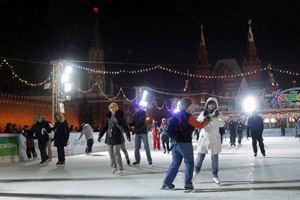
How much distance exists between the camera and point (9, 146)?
42.5 ft

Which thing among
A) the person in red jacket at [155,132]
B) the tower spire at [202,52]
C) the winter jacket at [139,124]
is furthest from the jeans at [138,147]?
the tower spire at [202,52]

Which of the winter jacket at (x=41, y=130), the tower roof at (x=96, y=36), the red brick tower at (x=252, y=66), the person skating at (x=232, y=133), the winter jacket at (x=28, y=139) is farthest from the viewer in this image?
the red brick tower at (x=252, y=66)

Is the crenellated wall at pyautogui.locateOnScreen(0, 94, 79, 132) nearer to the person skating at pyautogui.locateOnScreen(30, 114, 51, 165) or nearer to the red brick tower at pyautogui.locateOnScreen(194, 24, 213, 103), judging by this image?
the person skating at pyautogui.locateOnScreen(30, 114, 51, 165)

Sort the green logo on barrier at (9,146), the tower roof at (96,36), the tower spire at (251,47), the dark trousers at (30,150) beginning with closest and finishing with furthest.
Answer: the green logo on barrier at (9,146), the dark trousers at (30,150), the tower roof at (96,36), the tower spire at (251,47)

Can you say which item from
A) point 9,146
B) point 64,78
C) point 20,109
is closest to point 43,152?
point 9,146

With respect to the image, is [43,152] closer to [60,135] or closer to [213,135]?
[60,135]

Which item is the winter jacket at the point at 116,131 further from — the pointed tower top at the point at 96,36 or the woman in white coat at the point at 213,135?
the pointed tower top at the point at 96,36

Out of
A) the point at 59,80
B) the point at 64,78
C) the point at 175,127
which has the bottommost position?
the point at 175,127

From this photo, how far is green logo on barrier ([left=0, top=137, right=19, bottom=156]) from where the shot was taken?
41.5 feet

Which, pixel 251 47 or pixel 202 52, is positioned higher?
pixel 251 47

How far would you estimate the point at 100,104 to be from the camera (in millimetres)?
57500

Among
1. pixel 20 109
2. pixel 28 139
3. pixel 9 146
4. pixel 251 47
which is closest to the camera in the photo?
pixel 9 146

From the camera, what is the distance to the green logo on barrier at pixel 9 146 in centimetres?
1264

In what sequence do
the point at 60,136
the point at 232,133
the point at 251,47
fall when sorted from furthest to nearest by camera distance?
the point at 251,47 < the point at 232,133 < the point at 60,136
